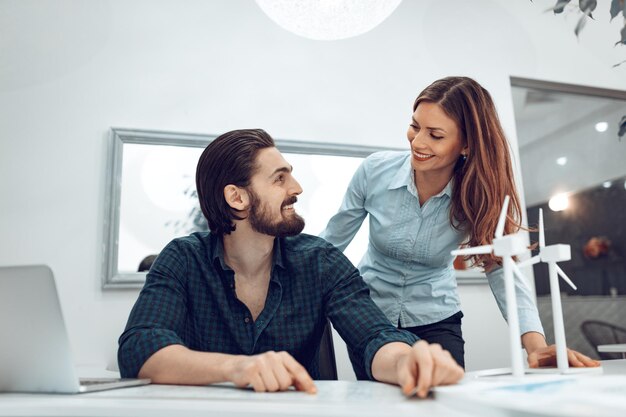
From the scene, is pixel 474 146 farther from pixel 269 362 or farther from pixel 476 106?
pixel 269 362

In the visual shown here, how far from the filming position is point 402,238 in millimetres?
1870

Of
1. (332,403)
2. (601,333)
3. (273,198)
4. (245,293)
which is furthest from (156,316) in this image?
(601,333)

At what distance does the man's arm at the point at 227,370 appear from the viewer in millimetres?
869

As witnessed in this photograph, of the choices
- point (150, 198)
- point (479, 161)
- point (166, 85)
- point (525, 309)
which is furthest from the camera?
point (166, 85)

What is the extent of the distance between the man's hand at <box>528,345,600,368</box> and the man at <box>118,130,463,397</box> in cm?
27

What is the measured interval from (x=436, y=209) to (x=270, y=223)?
610 millimetres

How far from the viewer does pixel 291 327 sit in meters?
1.47

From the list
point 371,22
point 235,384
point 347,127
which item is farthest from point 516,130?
point 235,384

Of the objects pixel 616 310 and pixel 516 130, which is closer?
pixel 516 130

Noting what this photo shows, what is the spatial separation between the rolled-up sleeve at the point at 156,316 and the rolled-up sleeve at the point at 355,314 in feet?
1.27

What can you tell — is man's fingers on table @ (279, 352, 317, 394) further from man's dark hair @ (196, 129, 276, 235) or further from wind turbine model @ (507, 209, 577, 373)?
man's dark hair @ (196, 129, 276, 235)

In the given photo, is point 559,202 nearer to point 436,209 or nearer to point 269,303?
point 436,209

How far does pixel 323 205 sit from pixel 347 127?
17.2 inches

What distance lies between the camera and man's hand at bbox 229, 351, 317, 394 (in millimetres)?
863
